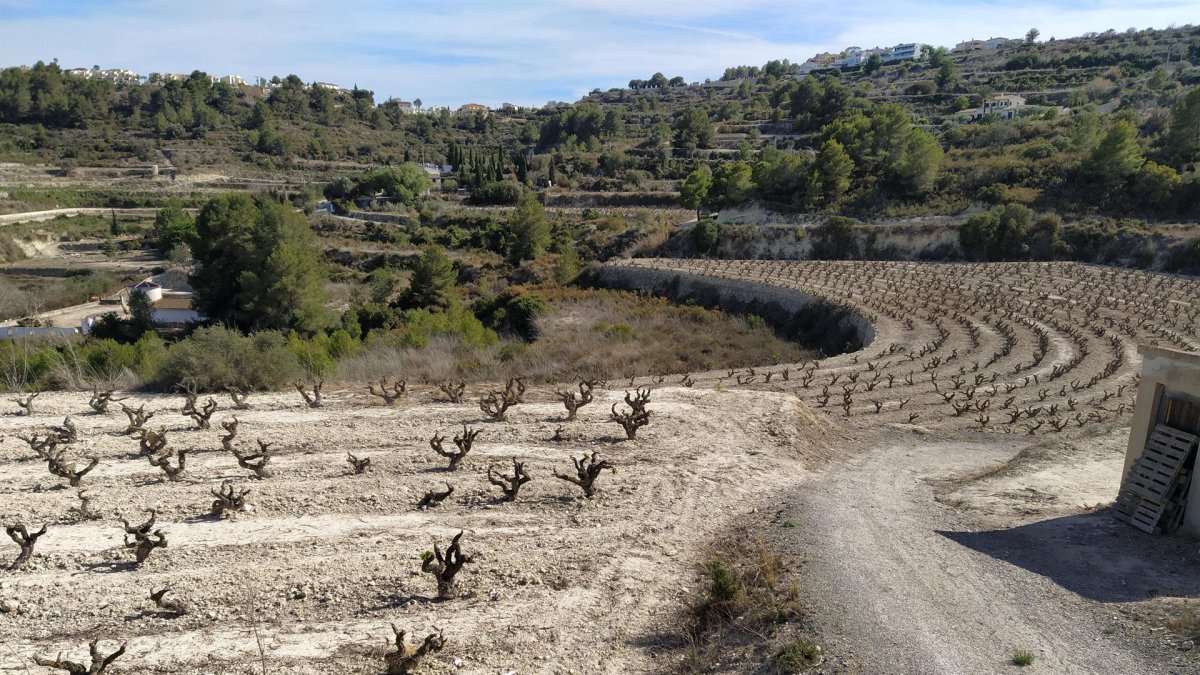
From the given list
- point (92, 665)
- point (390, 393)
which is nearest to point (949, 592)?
point (92, 665)

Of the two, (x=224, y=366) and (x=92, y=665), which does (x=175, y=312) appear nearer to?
(x=224, y=366)

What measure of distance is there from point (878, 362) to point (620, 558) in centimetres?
1583

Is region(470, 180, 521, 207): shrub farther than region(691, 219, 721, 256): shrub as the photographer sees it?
Yes

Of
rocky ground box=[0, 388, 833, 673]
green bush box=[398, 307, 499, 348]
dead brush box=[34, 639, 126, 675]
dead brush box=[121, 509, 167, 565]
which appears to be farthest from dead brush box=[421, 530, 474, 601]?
green bush box=[398, 307, 499, 348]

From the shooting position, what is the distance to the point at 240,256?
33.1m

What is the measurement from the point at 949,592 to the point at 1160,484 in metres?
3.99

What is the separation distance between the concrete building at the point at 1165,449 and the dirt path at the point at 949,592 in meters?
0.54

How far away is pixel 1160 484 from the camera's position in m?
9.72

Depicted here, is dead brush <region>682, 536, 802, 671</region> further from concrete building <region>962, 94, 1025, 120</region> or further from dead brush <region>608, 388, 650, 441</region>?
concrete building <region>962, 94, 1025, 120</region>

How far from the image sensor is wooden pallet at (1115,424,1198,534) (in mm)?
9625

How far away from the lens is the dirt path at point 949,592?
22.4 feet

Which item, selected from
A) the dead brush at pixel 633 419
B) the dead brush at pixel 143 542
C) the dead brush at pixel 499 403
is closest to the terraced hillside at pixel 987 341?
the dead brush at pixel 633 419

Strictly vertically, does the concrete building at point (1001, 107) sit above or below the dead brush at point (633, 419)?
above

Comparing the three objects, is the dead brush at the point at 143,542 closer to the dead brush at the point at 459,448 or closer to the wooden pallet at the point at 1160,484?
the dead brush at the point at 459,448
